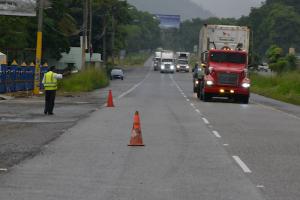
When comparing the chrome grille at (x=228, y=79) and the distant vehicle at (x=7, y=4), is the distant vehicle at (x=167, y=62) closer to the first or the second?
the distant vehicle at (x=7, y=4)

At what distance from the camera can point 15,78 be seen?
42.5 metres

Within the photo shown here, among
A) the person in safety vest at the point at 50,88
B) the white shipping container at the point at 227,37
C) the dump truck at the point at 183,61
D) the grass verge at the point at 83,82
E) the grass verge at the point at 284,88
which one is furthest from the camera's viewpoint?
the dump truck at the point at 183,61

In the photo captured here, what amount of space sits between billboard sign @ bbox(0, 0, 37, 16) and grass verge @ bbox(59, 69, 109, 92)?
9.04 metres

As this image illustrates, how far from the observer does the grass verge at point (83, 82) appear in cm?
5122

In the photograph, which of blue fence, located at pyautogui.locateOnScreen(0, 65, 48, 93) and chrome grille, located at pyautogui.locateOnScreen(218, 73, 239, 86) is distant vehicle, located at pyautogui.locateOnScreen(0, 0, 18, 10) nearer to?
blue fence, located at pyautogui.locateOnScreen(0, 65, 48, 93)

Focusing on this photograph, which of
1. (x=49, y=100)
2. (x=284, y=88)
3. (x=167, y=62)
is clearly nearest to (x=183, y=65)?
(x=167, y=62)

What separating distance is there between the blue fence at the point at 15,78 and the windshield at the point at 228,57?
11042 millimetres

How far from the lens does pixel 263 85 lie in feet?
224

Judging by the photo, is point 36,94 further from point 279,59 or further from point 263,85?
point 279,59

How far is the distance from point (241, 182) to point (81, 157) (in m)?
4.07

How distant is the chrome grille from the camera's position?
1484 inches

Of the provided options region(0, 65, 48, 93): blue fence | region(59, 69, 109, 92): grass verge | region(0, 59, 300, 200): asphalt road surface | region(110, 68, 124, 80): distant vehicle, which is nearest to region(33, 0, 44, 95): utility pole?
region(0, 65, 48, 93): blue fence

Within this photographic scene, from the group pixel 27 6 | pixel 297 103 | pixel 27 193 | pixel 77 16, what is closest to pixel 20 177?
pixel 27 193

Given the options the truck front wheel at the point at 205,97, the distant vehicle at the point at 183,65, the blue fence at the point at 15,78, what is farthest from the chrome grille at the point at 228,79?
the distant vehicle at the point at 183,65
